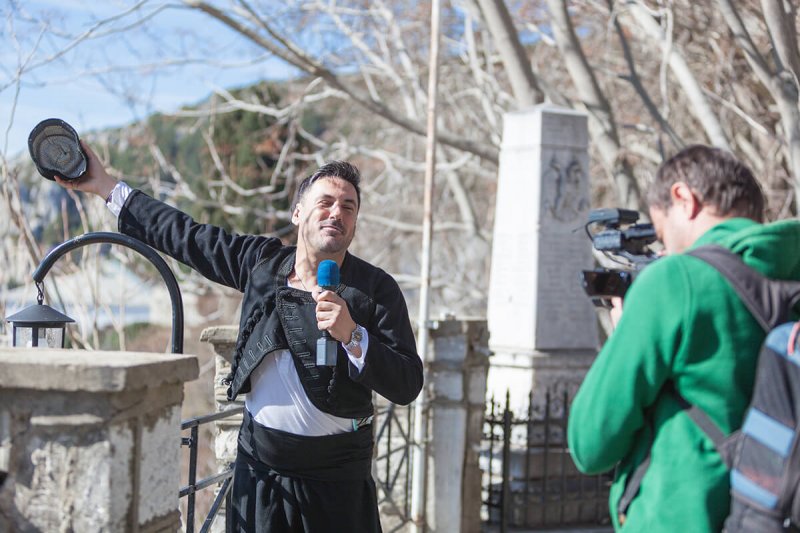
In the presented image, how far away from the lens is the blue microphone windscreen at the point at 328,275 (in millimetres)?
3021

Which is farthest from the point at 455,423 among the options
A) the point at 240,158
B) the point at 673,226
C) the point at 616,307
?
the point at 240,158

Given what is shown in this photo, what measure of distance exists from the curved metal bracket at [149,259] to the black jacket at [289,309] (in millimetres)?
160

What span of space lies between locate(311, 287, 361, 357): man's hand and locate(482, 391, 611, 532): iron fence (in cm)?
476

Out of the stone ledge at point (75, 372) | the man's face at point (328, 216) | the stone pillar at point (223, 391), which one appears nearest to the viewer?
the stone ledge at point (75, 372)

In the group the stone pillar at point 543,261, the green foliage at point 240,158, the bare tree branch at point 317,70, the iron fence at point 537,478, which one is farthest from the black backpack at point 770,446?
the green foliage at point 240,158

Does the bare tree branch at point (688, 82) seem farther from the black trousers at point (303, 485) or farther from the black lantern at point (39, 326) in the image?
the black lantern at point (39, 326)

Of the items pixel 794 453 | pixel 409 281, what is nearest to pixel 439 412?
pixel 794 453

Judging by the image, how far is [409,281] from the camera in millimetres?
15336

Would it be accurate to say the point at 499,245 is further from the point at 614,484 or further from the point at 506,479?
the point at 614,484

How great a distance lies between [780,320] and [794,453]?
12.8 inches

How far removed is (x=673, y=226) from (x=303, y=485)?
1.50 metres

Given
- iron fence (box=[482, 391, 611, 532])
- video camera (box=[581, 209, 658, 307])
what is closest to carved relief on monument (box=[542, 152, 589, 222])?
iron fence (box=[482, 391, 611, 532])

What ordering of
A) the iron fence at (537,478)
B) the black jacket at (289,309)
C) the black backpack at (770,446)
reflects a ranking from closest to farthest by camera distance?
the black backpack at (770,446), the black jacket at (289,309), the iron fence at (537,478)

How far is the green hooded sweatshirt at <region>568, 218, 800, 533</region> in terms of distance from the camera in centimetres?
228
